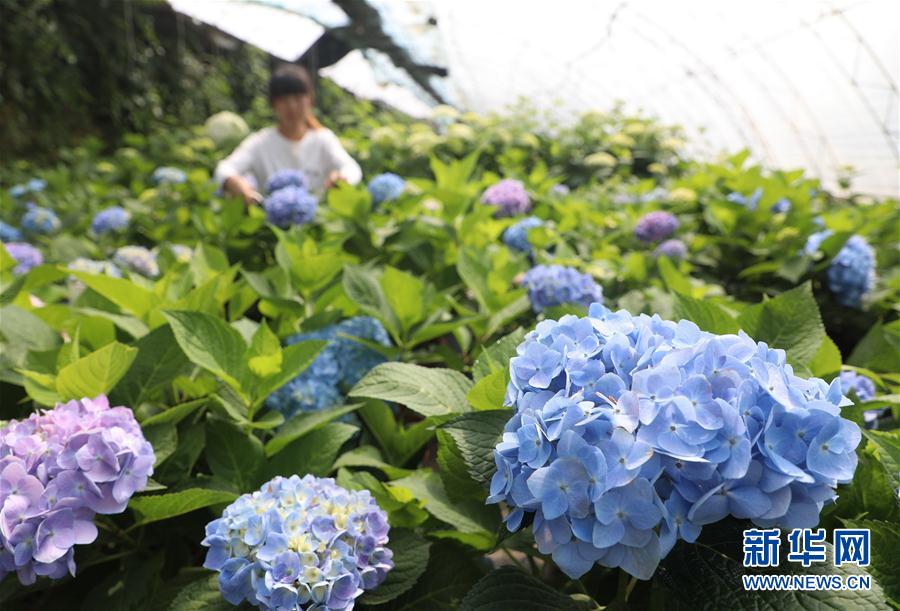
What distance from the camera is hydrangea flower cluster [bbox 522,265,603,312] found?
1.43 m

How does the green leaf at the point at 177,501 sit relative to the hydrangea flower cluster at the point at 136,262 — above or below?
above

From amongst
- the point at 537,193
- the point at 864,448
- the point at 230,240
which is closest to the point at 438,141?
the point at 537,193

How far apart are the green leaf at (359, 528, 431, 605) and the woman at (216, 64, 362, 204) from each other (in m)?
2.75

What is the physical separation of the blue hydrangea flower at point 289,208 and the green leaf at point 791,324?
1.45 meters

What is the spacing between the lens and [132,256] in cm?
205

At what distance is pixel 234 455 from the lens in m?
1.00

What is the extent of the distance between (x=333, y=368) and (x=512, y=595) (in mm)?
656

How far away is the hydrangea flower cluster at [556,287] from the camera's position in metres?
1.43

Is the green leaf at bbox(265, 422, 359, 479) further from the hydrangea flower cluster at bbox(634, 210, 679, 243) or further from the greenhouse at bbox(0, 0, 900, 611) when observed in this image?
the hydrangea flower cluster at bbox(634, 210, 679, 243)

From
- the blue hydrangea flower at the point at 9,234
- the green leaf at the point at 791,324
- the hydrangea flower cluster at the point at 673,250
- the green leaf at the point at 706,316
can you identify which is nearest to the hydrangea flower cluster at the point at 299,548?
the green leaf at the point at 706,316

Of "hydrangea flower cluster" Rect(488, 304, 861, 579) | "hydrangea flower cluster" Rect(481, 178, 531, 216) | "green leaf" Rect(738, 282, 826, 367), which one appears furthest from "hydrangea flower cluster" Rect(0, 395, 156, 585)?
"hydrangea flower cluster" Rect(481, 178, 531, 216)

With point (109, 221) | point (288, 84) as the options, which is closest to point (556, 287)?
point (109, 221)

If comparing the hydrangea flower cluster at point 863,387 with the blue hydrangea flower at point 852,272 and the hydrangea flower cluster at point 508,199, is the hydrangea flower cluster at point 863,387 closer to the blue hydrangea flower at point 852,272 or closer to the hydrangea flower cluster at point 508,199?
the blue hydrangea flower at point 852,272

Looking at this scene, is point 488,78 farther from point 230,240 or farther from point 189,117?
point 230,240
